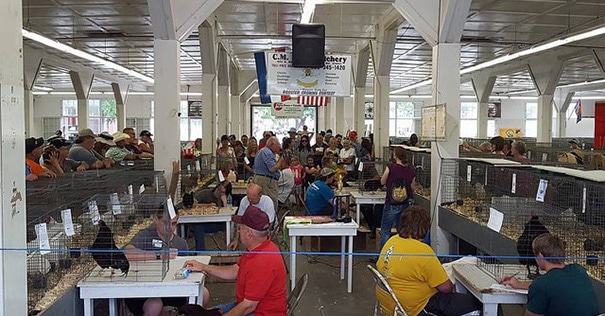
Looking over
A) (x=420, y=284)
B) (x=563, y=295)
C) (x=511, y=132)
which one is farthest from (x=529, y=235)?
(x=511, y=132)

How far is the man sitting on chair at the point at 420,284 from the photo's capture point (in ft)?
13.6

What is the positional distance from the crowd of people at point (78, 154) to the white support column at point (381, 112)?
5063 millimetres

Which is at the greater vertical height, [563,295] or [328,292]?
[563,295]

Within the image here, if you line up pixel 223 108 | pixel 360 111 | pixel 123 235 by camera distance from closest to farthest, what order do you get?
pixel 123 235, pixel 360 111, pixel 223 108

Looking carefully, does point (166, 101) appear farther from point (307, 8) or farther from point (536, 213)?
point (536, 213)

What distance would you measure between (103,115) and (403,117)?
59.5ft

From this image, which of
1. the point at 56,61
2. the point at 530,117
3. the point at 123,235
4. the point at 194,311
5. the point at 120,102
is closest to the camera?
the point at 194,311

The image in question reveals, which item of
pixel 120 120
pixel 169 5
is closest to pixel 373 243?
pixel 169 5

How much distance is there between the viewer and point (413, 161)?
35.9ft

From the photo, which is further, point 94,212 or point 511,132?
point 511,132

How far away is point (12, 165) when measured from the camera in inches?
107

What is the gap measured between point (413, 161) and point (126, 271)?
24.8ft

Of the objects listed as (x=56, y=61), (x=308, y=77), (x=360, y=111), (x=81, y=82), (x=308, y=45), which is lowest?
(x=360, y=111)

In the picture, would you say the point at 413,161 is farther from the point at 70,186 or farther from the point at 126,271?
the point at 126,271
